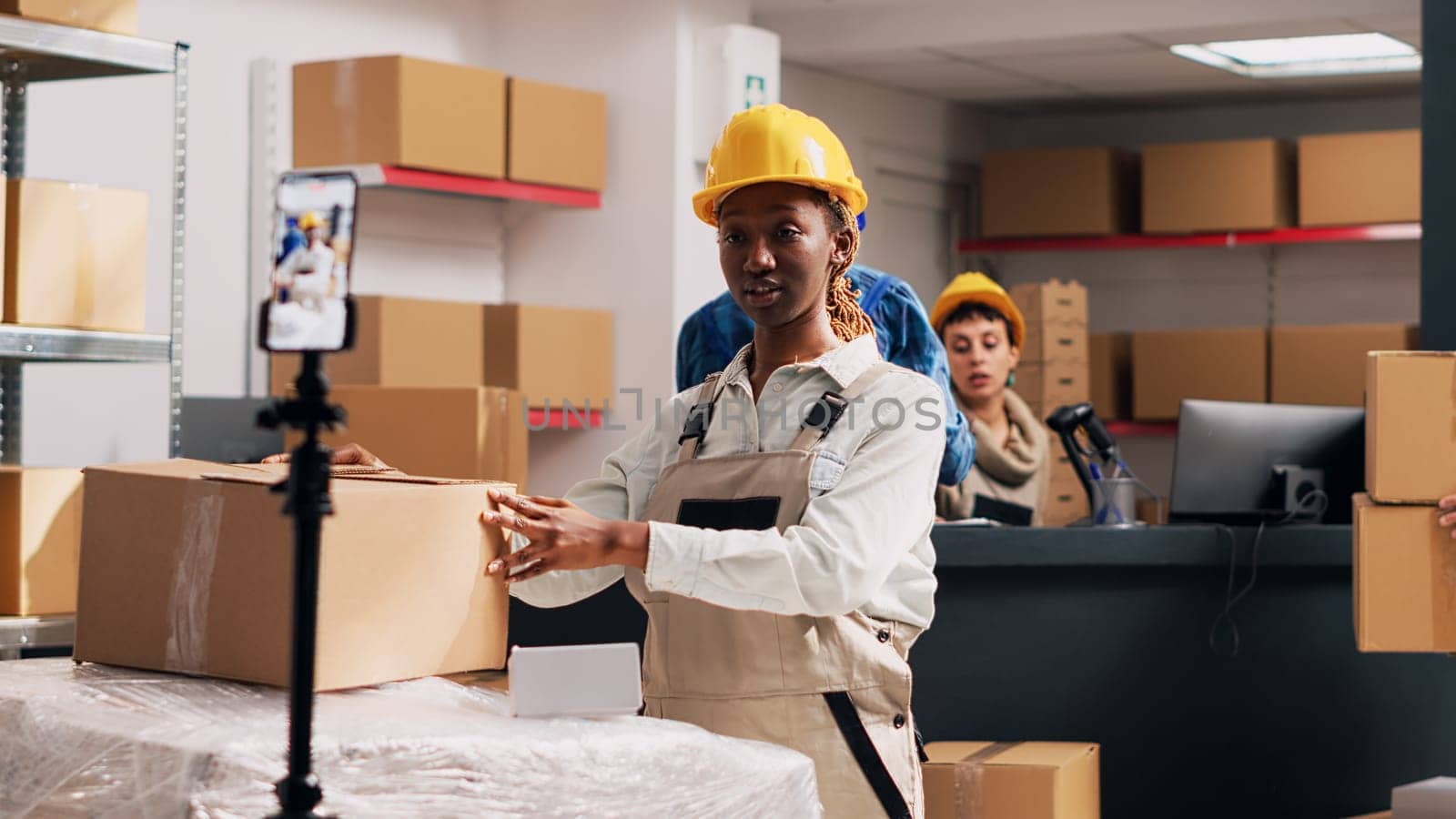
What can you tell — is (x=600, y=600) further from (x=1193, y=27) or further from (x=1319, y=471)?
(x=1193, y=27)

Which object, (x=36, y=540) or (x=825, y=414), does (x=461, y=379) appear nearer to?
(x=36, y=540)

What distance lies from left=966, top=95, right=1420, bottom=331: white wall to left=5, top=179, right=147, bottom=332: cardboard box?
15.7ft

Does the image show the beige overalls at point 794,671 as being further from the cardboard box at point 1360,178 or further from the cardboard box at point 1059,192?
the cardboard box at point 1059,192

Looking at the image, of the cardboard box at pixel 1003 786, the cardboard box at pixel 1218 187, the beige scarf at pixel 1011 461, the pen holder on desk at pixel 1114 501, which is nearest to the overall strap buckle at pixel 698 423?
the cardboard box at pixel 1003 786

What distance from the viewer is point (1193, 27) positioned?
5.37 m

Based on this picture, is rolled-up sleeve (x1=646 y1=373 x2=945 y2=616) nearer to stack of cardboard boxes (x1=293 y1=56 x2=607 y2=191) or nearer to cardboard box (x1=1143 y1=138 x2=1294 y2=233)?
stack of cardboard boxes (x1=293 y1=56 x2=607 y2=191)

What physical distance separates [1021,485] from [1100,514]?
2.94ft

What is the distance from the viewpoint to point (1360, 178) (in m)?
6.22

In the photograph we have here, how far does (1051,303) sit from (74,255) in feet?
13.2

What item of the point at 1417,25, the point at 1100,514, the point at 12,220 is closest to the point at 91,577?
the point at 12,220

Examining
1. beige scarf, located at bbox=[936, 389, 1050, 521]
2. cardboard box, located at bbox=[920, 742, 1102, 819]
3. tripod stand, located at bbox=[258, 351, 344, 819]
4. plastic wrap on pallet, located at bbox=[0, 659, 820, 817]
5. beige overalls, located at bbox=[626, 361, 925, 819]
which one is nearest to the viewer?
tripod stand, located at bbox=[258, 351, 344, 819]

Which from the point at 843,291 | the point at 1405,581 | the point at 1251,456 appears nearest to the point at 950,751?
the point at 1405,581

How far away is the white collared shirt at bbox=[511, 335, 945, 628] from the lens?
1.64 meters

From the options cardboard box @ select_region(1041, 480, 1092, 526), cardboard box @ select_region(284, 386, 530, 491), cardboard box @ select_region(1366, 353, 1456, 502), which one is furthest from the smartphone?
cardboard box @ select_region(1041, 480, 1092, 526)
